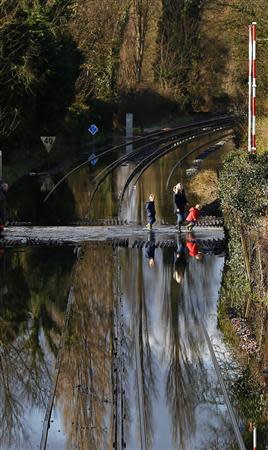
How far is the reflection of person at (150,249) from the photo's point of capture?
2352 centimetres

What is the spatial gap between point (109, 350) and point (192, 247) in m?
10.5

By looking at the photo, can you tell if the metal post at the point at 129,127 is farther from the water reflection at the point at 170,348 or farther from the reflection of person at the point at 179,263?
the water reflection at the point at 170,348

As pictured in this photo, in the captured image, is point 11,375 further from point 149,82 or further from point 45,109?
point 149,82

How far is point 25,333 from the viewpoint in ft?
54.9

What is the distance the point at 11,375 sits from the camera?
14.2 meters

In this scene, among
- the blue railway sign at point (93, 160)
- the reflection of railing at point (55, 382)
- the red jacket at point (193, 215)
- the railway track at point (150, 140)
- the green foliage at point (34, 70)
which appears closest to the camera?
the reflection of railing at point (55, 382)

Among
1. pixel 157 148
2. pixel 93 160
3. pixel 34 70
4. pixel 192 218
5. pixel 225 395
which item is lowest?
pixel 225 395

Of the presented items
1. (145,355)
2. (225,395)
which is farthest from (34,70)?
(225,395)

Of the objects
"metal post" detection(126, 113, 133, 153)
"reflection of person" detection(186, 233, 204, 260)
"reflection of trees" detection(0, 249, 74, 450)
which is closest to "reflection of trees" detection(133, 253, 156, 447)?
"reflection of trees" detection(0, 249, 74, 450)

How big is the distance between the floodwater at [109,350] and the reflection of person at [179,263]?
0.23 feet

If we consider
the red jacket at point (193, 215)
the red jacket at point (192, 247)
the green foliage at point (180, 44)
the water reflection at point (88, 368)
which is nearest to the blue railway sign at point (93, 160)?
the red jacket at point (193, 215)

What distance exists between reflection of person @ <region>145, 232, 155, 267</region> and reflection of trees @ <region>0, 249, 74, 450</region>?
7.01ft

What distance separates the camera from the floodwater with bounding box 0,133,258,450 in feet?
38.7

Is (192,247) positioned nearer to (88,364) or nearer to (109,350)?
(109,350)
